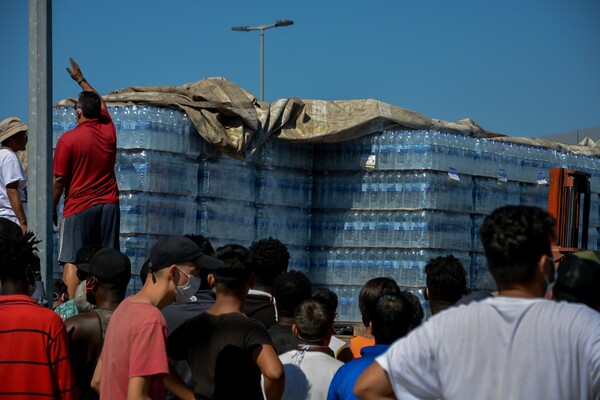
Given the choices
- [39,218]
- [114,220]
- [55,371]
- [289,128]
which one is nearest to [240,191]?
[289,128]

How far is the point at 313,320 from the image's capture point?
5.83 m

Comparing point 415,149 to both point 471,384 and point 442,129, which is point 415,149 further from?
point 471,384

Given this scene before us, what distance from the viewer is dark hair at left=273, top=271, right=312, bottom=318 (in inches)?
261

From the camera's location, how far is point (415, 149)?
13859 millimetres


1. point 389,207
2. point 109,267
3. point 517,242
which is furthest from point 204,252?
point 389,207

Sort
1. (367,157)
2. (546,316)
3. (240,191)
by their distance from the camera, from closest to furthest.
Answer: (546,316), (240,191), (367,157)

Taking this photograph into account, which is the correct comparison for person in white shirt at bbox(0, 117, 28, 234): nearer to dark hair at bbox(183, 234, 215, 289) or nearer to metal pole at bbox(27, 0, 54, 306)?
dark hair at bbox(183, 234, 215, 289)

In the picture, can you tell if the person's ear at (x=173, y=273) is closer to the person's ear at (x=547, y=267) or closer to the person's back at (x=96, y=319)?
the person's back at (x=96, y=319)

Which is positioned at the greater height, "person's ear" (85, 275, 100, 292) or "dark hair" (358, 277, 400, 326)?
"person's ear" (85, 275, 100, 292)

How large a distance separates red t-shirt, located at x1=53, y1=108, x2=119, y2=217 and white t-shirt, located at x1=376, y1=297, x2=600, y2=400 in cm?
614

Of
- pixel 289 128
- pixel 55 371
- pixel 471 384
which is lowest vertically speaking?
pixel 55 371

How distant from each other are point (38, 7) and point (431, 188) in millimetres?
7974

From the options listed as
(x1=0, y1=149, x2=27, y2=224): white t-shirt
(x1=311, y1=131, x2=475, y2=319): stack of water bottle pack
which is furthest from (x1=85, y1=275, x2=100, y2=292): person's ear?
(x1=311, y1=131, x2=475, y2=319): stack of water bottle pack

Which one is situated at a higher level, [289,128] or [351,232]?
[289,128]
